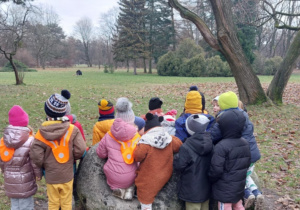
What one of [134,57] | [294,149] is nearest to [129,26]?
[134,57]

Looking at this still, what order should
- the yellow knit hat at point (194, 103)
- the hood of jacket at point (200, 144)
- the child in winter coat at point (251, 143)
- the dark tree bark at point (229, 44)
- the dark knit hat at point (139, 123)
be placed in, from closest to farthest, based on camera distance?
the hood of jacket at point (200, 144)
the child in winter coat at point (251, 143)
the yellow knit hat at point (194, 103)
the dark knit hat at point (139, 123)
the dark tree bark at point (229, 44)

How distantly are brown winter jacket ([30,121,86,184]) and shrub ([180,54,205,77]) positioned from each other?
2922cm

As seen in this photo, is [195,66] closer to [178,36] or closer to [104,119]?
[178,36]

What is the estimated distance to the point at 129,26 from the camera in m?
38.1

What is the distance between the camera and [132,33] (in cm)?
3700

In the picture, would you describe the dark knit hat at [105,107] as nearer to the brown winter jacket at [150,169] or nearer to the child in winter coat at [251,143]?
the brown winter jacket at [150,169]

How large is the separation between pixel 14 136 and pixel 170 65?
3150cm

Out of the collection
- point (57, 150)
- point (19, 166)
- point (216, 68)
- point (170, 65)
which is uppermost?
point (170, 65)

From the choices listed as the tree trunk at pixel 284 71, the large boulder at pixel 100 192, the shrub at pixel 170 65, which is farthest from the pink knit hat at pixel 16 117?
the shrub at pixel 170 65

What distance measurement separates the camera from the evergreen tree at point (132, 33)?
37.0m

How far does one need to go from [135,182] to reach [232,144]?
50.7 inches

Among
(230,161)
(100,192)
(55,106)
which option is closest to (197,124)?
(230,161)

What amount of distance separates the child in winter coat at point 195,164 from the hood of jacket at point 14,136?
197 centimetres

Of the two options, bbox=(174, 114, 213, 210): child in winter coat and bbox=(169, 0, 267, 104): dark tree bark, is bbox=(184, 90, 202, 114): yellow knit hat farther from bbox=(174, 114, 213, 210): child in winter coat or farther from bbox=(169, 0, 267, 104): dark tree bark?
bbox=(169, 0, 267, 104): dark tree bark
